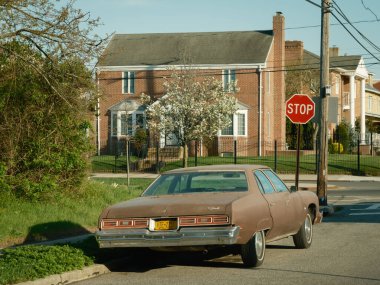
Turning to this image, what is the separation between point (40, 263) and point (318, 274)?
3.66 meters

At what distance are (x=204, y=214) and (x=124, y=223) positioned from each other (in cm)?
112

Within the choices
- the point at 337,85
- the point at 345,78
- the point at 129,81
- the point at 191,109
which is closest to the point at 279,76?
the point at 129,81

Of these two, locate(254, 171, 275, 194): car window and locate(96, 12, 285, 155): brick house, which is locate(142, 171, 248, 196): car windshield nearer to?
locate(254, 171, 275, 194): car window

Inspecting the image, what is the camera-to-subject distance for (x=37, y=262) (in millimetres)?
10273

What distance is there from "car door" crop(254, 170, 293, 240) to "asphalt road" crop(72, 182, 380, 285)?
1.47 ft

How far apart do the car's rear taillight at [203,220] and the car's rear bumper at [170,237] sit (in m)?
0.07

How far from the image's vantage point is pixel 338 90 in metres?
66.3

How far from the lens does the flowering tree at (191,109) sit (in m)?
44.9

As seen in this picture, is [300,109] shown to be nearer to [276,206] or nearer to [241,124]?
[276,206]

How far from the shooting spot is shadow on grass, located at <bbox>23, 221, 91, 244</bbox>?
46.7 feet

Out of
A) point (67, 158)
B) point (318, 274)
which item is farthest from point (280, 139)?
point (318, 274)

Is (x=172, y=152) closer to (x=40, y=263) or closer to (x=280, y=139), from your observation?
(x=280, y=139)

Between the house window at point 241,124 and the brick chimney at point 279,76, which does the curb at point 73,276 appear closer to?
the house window at point 241,124

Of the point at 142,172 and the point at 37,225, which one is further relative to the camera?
the point at 142,172
